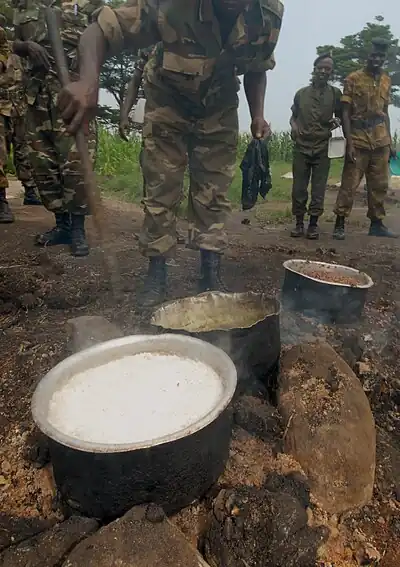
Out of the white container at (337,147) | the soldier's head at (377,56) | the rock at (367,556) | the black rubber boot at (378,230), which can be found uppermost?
the soldier's head at (377,56)

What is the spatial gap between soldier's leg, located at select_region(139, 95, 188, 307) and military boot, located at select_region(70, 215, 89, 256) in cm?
113

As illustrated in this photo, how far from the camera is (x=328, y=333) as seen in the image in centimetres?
299

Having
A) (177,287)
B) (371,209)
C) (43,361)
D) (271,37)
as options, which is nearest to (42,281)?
(177,287)

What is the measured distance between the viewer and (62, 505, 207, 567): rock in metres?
1.39

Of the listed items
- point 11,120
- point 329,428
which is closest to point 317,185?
point 11,120

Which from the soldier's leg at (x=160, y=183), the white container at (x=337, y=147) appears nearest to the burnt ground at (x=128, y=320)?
the soldier's leg at (x=160, y=183)

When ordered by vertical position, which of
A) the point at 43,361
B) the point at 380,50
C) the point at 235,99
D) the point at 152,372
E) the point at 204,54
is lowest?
the point at 43,361

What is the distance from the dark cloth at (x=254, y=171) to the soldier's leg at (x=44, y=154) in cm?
332

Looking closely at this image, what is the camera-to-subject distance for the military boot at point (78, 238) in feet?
14.1

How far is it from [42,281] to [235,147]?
1.65m

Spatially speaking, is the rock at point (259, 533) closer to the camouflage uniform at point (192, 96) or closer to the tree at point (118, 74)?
the camouflage uniform at point (192, 96)

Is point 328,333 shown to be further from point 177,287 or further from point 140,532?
point 140,532

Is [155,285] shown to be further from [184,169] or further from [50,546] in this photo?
[50,546]

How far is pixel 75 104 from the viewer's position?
7.07 feet
